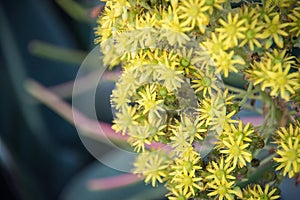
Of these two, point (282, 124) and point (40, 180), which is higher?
point (282, 124)

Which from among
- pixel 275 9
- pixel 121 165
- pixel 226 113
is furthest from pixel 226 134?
pixel 121 165

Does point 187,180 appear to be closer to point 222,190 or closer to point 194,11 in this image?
point 222,190

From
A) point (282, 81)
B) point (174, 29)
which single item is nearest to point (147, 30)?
point (174, 29)

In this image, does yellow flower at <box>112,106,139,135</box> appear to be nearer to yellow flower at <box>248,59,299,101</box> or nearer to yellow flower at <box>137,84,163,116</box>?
yellow flower at <box>137,84,163,116</box>

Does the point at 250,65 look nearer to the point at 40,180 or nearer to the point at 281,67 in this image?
the point at 281,67

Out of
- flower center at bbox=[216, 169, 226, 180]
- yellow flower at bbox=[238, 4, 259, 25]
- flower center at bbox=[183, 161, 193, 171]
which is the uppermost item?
yellow flower at bbox=[238, 4, 259, 25]

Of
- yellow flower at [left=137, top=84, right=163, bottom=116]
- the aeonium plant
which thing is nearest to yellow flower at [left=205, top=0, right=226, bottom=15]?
the aeonium plant
